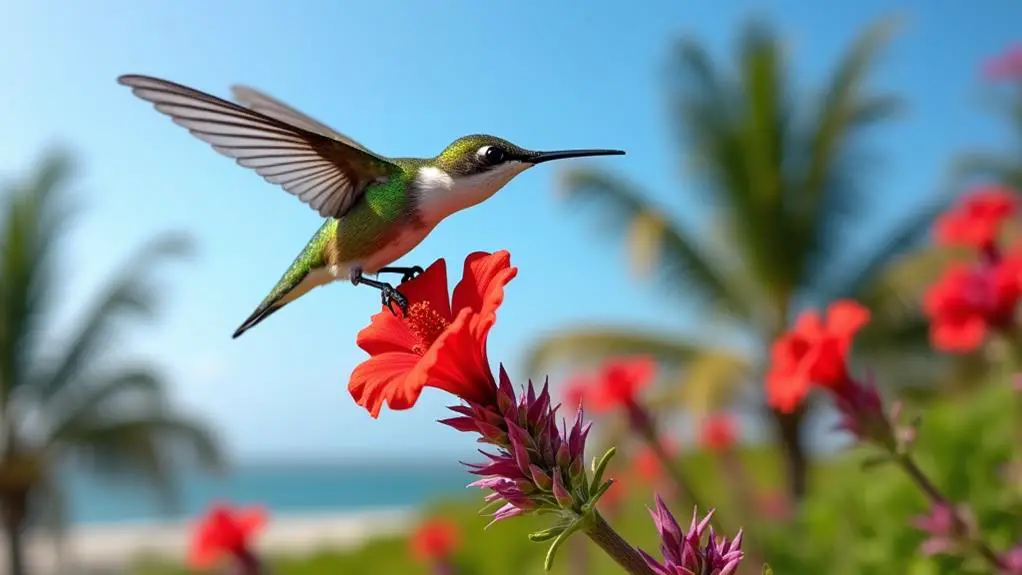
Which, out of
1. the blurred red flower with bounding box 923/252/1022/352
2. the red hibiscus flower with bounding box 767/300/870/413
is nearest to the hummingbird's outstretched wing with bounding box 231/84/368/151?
the red hibiscus flower with bounding box 767/300/870/413

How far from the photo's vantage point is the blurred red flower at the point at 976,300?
116 inches

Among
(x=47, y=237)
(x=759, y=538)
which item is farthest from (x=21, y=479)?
(x=759, y=538)

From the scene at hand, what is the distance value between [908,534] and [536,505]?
238 cm

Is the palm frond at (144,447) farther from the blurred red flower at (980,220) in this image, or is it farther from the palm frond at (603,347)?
the blurred red flower at (980,220)

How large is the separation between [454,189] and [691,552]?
636mm

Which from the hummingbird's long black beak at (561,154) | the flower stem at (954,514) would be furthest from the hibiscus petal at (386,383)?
the flower stem at (954,514)

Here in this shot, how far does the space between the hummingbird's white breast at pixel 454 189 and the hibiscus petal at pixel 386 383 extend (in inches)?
9.3

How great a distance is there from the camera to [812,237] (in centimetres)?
1413

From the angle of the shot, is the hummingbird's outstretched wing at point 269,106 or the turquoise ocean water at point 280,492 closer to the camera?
the hummingbird's outstretched wing at point 269,106

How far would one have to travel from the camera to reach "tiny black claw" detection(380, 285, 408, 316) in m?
1.33

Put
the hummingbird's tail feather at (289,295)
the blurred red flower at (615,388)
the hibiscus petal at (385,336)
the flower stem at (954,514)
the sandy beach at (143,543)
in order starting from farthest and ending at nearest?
the sandy beach at (143,543), the blurred red flower at (615,388), the flower stem at (954,514), the hummingbird's tail feather at (289,295), the hibiscus petal at (385,336)

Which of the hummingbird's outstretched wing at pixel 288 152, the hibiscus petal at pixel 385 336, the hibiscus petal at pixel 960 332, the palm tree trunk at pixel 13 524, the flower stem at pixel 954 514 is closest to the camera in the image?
the hibiscus petal at pixel 385 336

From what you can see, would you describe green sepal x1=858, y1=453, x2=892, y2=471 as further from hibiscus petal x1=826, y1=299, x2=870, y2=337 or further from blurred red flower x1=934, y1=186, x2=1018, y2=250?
blurred red flower x1=934, y1=186, x2=1018, y2=250

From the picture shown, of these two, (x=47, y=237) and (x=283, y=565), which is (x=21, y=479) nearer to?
(x=47, y=237)
